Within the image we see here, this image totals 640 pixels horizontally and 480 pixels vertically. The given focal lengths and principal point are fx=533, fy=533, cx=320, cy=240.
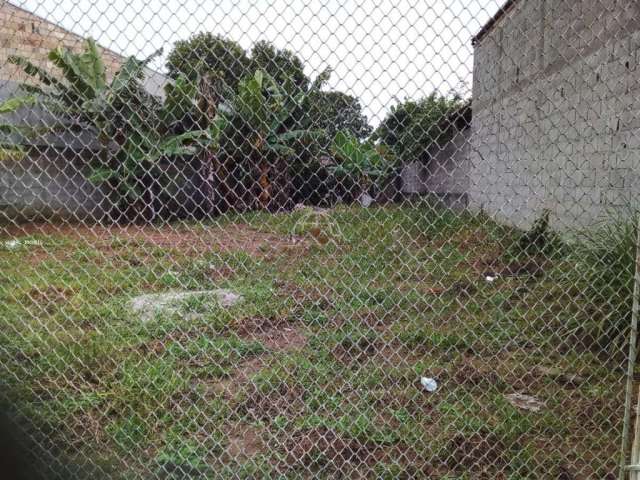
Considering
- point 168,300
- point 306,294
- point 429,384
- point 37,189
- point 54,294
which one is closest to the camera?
point 429,384

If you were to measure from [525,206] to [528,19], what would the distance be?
2.09m

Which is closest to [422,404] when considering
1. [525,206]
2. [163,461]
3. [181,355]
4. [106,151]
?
[163,461]

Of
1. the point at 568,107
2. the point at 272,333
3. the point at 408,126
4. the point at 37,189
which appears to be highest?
the point at 568,107

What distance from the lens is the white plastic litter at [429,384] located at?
9.41 feet

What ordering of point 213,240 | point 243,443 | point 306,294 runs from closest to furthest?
point 243,443 → point 306,294 → point 213,240

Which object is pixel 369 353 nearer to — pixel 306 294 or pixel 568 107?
pixel 306 294

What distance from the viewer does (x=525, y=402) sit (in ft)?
9.11

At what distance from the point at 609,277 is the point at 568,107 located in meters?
2.25

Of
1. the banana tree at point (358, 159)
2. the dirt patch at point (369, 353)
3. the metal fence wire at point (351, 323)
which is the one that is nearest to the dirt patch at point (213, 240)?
the metal fence wire at point (351, 323)

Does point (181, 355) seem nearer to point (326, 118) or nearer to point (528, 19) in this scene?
point (326, 118)

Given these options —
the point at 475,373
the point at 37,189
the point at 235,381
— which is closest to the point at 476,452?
the point at 475,373

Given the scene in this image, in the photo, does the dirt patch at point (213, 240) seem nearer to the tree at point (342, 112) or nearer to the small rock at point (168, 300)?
the small rock at point (168, 300)

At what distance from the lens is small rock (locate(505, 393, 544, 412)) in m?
2.72

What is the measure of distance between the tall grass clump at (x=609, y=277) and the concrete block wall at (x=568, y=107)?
0.30 metres
